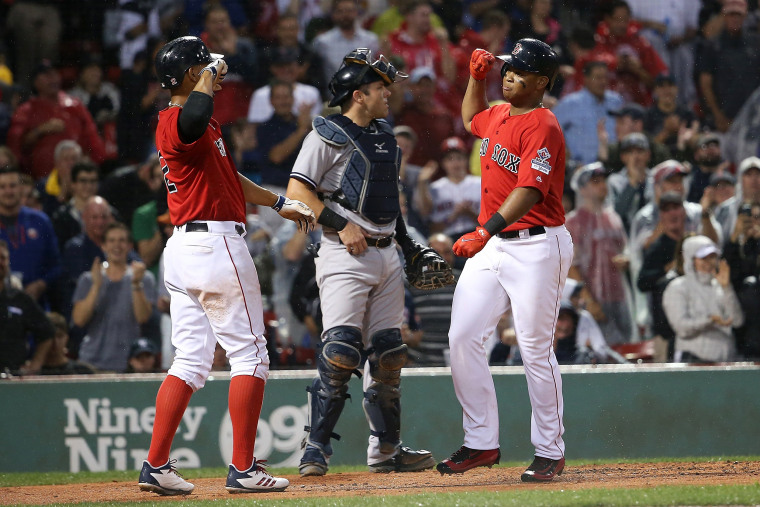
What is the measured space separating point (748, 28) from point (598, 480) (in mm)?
5199

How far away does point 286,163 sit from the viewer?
8078 mm

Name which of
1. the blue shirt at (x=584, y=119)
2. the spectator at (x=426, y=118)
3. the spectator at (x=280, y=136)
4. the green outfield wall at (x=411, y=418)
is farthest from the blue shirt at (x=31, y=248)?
the blue shirt at (x=584, y=119)

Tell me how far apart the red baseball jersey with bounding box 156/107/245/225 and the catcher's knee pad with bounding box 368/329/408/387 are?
1.07 metres

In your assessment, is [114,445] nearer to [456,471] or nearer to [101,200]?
[101,200]

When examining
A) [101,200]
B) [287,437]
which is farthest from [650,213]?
[101,200]

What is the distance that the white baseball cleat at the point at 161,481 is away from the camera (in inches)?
181

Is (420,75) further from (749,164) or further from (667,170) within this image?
(749,164)

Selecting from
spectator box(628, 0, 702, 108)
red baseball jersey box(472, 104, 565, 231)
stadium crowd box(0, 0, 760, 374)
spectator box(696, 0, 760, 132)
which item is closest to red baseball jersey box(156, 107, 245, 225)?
red baseball jersey box(472, 104, 565, 231)

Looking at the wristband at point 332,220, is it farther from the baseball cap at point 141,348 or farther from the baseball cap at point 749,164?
the baseball cap at point 749,164

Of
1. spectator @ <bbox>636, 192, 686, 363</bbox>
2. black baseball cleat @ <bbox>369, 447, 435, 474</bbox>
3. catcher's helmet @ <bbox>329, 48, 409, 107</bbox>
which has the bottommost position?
black baseball cleat @ <bbox>369, 447, 435, 474</bbox>

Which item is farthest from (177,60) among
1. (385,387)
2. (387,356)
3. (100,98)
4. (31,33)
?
(31,33)

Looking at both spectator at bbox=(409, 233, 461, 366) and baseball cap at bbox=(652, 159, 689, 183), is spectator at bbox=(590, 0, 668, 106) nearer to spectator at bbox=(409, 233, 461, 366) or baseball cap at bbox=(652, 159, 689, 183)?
baseball cap at bbox=(652, 159, 689, 183)

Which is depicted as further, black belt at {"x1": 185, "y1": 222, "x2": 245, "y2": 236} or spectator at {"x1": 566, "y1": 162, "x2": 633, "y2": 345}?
spectator at {"x1": 566, "y1": 162, "x2": 633, "y2": 345}

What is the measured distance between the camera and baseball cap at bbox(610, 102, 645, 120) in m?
8.75
